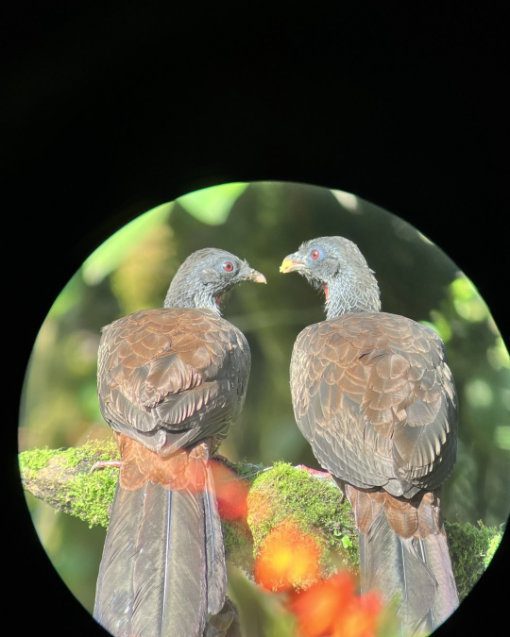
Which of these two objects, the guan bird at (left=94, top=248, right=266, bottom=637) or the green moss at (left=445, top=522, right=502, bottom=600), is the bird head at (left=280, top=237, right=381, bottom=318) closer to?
the guan bird at (left=94, top=248, right=266, bottom=637)

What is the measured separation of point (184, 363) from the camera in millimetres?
4008

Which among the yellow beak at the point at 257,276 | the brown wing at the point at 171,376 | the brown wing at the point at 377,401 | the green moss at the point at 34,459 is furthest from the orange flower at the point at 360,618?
Answer: the yellow beak at the point at 257,276

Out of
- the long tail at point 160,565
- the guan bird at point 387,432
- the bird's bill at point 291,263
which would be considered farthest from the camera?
the bird's bill at point 291,263

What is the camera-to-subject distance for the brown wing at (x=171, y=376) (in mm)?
3762

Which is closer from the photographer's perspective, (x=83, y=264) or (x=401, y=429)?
(x=401, y=429)

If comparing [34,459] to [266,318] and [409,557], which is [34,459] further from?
[409,557]

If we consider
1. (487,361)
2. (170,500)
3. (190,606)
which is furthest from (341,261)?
(190,606)

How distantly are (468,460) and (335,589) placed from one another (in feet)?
3.29

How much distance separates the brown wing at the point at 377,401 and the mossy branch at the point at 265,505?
25 cm

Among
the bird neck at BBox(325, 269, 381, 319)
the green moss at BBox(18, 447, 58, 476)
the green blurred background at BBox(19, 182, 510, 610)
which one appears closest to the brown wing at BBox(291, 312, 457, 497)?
the green blurred background at BBox(19, 182, 510, 610)

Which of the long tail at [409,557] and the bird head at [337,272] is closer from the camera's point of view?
the long tail at [409,557]

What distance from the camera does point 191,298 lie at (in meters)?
4.94

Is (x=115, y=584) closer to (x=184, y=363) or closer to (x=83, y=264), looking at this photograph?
(x=184, y=363)

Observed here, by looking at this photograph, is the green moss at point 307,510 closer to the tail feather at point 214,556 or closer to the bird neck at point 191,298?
the tail feather at point 214,556
